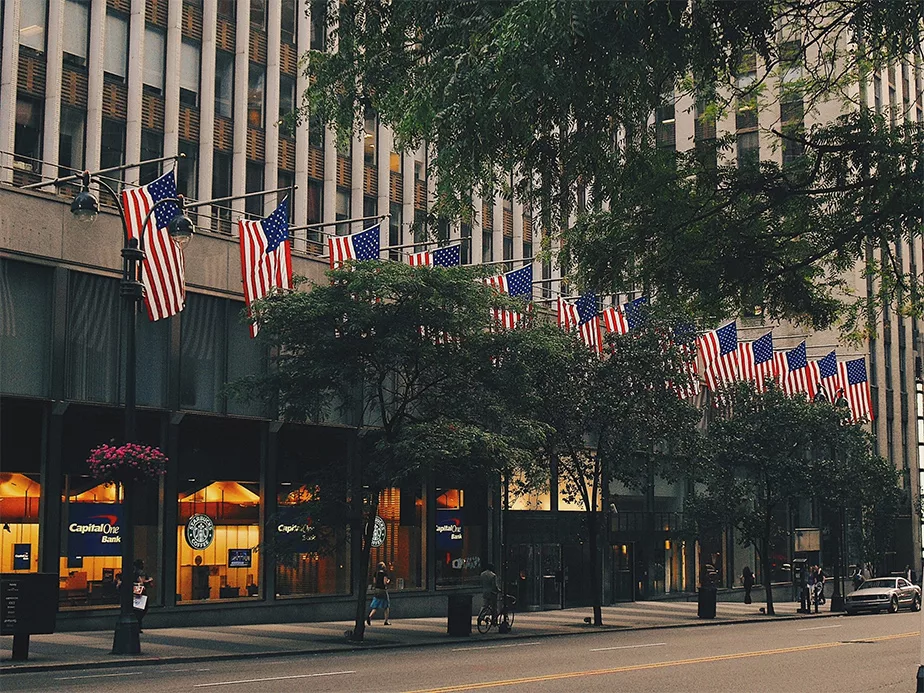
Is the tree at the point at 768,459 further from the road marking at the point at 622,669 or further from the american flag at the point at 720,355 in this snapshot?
the road marking at the point at 622,669

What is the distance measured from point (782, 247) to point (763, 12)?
308 centimetres

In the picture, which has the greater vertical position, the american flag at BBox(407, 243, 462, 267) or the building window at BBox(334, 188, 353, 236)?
the building window at BBox(334, 188, 353, 236)

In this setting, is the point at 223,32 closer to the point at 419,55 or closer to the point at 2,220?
the point at 2,220

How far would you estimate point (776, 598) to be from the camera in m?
61.6

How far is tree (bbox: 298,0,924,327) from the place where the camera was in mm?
9945

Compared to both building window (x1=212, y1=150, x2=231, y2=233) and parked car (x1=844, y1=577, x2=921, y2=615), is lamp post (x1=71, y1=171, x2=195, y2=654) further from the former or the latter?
parked car (x1=844, y1=577, x2=921, y2=615)

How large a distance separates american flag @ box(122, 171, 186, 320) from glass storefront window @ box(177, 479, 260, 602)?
5.35 meters

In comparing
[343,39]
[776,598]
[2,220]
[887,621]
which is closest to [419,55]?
[343,39]

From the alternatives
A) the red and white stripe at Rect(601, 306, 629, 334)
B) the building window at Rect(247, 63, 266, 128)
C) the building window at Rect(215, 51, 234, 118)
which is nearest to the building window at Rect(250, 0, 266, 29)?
the building window at Rect(247, 63, 266, 128)

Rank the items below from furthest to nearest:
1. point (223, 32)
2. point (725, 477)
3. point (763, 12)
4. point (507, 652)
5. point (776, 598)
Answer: point (776, 598)
point (725, 477)
point (223, 32)
point (507, 652)
point (763, 12)

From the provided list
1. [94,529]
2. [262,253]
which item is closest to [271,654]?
[94,529]

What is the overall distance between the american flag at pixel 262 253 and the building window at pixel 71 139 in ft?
14.6

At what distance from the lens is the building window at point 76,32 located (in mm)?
30312

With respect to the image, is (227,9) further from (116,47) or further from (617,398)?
(617,398)
